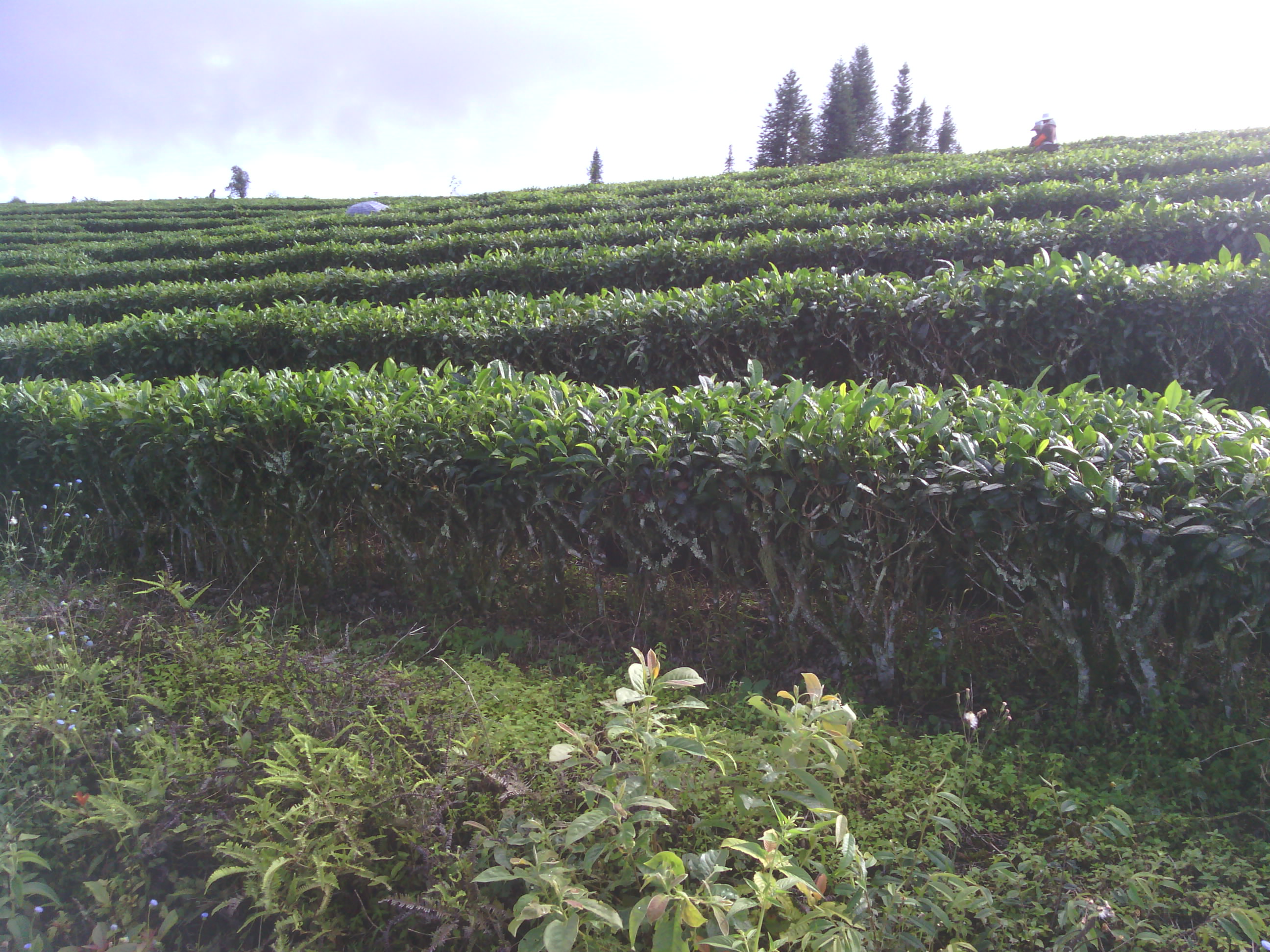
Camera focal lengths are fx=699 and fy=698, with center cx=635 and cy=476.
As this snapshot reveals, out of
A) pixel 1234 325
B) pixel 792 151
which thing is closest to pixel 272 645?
pixel 1234 325

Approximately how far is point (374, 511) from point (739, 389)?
6.22 feet

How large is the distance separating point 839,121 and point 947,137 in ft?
58.5

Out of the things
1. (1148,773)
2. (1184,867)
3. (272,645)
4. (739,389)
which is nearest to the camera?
(1184,867)

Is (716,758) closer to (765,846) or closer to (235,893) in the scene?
(765,846)

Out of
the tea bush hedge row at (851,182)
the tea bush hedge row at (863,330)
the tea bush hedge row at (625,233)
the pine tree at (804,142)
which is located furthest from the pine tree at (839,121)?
the tea bush hedge row at (863,330)

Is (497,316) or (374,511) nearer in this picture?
(374,511)

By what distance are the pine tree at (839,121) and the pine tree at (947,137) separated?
14.6 meters

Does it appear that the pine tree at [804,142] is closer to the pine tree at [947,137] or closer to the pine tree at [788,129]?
the pine tree at [788,129]

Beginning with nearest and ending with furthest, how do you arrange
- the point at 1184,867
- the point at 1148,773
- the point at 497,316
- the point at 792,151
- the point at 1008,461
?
the point at 1184,867 → the point at 1148,773 → the point at 1008,461 → the point at 497,316 → the point at 792,151

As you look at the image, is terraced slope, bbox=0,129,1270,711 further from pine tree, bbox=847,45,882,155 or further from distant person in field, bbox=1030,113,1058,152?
pine tree, bbox=847,45,882,155

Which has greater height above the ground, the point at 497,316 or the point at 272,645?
the point at 497,316

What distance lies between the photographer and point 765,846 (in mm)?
1646

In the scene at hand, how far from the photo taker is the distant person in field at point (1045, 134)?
17.9 meters

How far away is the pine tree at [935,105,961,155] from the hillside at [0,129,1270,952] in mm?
61929
